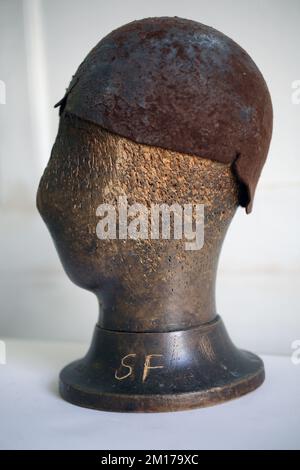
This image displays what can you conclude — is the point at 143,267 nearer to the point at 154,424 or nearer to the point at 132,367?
the point at 132,367

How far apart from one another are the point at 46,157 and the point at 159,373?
4.14ft

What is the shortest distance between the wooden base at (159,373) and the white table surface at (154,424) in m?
0.03

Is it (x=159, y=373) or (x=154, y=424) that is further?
(x=159, y=373)

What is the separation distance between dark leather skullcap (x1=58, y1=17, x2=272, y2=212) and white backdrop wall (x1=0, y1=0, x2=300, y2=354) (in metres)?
0.79

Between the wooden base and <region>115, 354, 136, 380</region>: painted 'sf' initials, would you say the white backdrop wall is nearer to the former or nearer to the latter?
the wooden base

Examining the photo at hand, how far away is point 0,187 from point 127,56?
1.28m

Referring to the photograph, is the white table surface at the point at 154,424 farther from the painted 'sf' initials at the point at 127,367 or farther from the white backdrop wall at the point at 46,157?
the white backdrop wall at the point at 46,157

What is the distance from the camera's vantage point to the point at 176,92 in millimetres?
1523

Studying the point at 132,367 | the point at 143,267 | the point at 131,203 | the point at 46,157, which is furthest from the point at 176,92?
the point at 46,157

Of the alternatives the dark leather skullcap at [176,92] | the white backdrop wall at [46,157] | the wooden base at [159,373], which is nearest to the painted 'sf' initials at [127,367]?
the wooden base at [159,373]

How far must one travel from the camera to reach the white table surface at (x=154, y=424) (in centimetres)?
144

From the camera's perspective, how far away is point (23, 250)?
2.75 metres

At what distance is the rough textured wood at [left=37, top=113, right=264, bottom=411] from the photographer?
5.22 feet

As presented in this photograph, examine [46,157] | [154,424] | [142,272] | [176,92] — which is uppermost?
[176,92]
